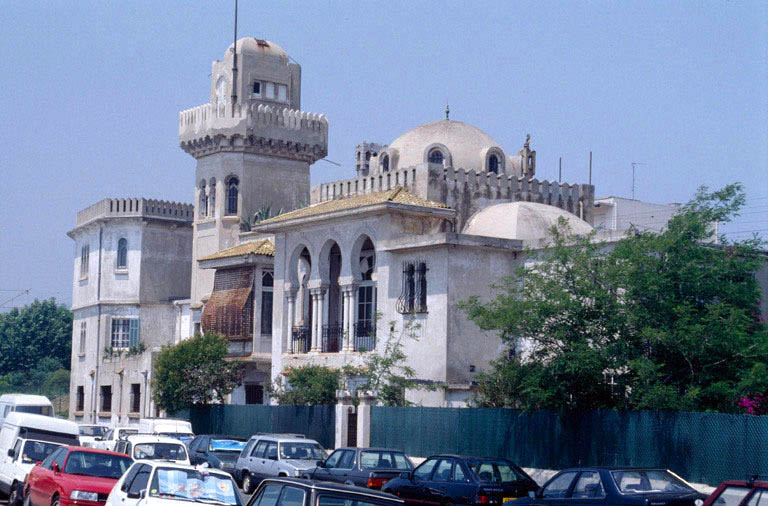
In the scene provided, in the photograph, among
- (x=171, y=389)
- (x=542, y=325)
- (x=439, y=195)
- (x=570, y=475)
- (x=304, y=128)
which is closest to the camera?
(x=570, y=475)

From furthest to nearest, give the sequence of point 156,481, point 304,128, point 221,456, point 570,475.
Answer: point 304,128 < point 221,456 < point 570,475 < point 156,481

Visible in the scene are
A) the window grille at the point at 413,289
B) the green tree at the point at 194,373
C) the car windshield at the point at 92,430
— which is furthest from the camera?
the green tree at the point at 194,373

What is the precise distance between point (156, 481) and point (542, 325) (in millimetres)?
13522

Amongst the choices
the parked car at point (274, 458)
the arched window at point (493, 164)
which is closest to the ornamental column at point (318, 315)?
the arched window at point (493, 164)

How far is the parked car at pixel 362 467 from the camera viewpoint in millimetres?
24500

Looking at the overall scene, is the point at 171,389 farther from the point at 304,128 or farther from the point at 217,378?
the point at 304,128

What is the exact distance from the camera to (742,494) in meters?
14.5

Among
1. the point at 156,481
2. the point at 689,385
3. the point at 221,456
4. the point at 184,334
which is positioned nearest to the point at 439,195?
the point at 221,456

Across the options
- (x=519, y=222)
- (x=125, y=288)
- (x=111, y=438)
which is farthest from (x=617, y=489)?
(x=125, y=288)

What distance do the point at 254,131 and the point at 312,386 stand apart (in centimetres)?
1934

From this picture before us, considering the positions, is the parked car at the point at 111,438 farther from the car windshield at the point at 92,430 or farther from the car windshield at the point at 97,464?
the car windshield at the point at 97,464

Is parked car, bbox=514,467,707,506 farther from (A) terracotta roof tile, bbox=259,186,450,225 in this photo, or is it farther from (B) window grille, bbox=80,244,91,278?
(B) window grille, bbox=80,244,91,278

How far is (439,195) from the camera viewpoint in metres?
41.9

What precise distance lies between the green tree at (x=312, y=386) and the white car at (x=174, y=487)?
72.8 ft
